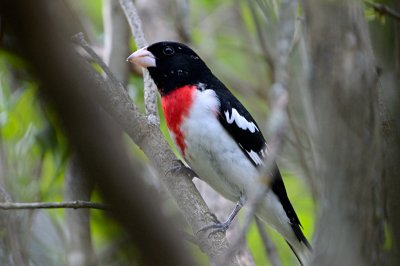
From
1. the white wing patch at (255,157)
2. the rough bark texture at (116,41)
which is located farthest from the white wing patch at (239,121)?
the rough bark texture at (116,41)

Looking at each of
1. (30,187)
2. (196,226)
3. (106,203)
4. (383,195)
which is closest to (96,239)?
(30,187)

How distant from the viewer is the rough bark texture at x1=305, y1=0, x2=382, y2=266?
1536mm

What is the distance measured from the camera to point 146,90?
2854 millimetres

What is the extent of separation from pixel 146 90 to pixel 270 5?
718mm

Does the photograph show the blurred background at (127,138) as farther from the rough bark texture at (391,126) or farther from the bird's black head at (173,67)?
the bird's black head at (173,67)

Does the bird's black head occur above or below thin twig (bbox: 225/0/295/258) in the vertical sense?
above

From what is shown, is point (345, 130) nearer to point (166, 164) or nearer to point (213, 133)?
point (166, 164)

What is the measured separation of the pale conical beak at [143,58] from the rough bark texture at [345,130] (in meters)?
1.60

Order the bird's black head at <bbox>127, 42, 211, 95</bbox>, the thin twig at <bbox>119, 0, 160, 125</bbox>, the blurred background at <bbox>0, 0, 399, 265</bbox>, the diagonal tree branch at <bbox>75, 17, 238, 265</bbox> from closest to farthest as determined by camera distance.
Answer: the diagonal tree branch at <bbox>75, 17, 238, 265</bbox>
the thin twig at <bbox>119, 0, 160, 125</bbox>
the blurred background at <bbox>0, 0, 399, 265</bbox>
the bird's black head at <bbox>127, 42, 211, 95</bbox>

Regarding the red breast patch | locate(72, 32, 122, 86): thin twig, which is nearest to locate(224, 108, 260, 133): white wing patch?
the red breast patch

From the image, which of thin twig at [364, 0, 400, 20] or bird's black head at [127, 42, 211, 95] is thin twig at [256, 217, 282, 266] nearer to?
bird's black head at [127, 42, 211, 95]

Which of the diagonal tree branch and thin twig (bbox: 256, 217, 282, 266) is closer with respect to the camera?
the diagonal tree branch

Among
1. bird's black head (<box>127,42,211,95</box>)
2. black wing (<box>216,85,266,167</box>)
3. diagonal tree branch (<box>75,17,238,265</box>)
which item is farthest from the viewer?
bird's black head (<box>127,42,211,95</box>)

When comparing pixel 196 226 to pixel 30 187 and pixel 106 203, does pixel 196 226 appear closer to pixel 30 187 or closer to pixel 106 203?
pixel 30 187
